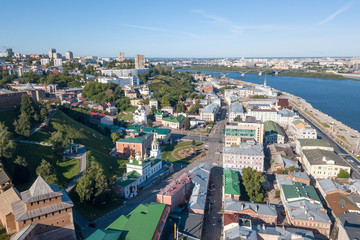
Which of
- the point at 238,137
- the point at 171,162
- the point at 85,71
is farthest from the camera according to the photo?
the point at 85,71

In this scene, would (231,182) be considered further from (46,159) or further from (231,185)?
(46,159)

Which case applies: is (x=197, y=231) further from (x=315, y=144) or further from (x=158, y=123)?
(x=158, y=123)

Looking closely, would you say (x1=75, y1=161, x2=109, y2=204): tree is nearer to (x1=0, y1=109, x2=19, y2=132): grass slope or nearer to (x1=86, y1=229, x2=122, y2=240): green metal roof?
(x1=86, y1=229, x2=122, y2=240): green metal roof

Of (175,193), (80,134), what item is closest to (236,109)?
→ (80,134)

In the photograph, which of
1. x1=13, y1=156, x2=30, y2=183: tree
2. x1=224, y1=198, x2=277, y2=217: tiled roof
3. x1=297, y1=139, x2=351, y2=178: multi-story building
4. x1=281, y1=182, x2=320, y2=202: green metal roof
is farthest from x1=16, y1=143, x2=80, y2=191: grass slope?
x1=297, y1=139, x2=351, y2=178: multi-story building

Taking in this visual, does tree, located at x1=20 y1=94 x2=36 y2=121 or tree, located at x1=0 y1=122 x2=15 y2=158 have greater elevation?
tree, located at x1=20 y1=94 x2=36 y2=121

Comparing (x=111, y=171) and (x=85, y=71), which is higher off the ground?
(x=85, y=71)

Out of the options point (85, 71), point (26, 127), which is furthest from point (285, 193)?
point (85, 71)
